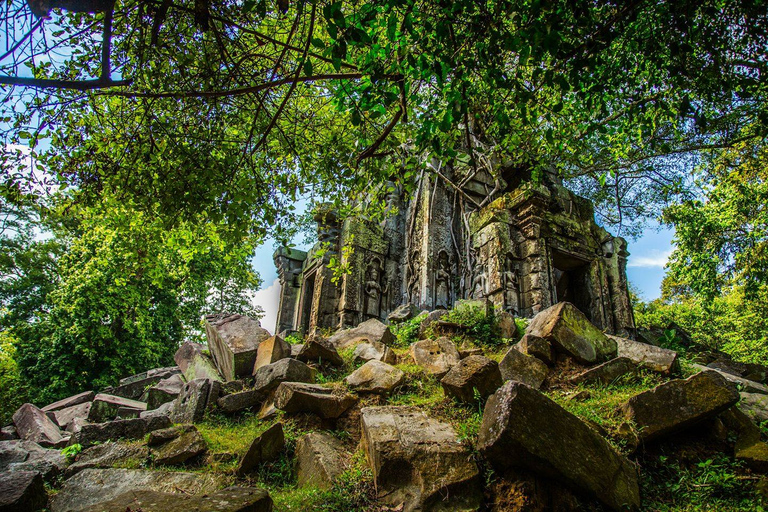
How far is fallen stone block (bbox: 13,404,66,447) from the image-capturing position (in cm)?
467

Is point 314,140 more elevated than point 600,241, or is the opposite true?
point 600,241

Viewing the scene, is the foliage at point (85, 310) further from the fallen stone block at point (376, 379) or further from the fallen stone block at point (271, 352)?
the fallen stone block at point (376, 379)

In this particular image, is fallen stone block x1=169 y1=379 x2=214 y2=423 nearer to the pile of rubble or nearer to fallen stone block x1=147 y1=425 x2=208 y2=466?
the pile of rubble

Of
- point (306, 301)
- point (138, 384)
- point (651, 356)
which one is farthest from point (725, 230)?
point (138, 384)

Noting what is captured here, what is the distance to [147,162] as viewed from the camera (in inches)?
161

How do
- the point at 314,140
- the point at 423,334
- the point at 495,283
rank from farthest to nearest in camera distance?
the point at 495,283
the point at 423,334
the point at 314,140

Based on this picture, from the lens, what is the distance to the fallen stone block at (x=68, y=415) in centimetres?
600

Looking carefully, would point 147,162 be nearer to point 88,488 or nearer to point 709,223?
point 88,488

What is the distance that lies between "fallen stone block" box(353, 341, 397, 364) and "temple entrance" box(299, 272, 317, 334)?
19.4 ft

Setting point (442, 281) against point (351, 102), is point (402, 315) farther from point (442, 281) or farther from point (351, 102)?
point (351, 102)

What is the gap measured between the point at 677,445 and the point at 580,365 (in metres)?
1.20

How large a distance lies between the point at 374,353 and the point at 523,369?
1.96 m

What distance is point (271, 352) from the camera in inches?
192

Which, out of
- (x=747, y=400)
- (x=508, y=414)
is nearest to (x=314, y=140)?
(x=508, y=414)
